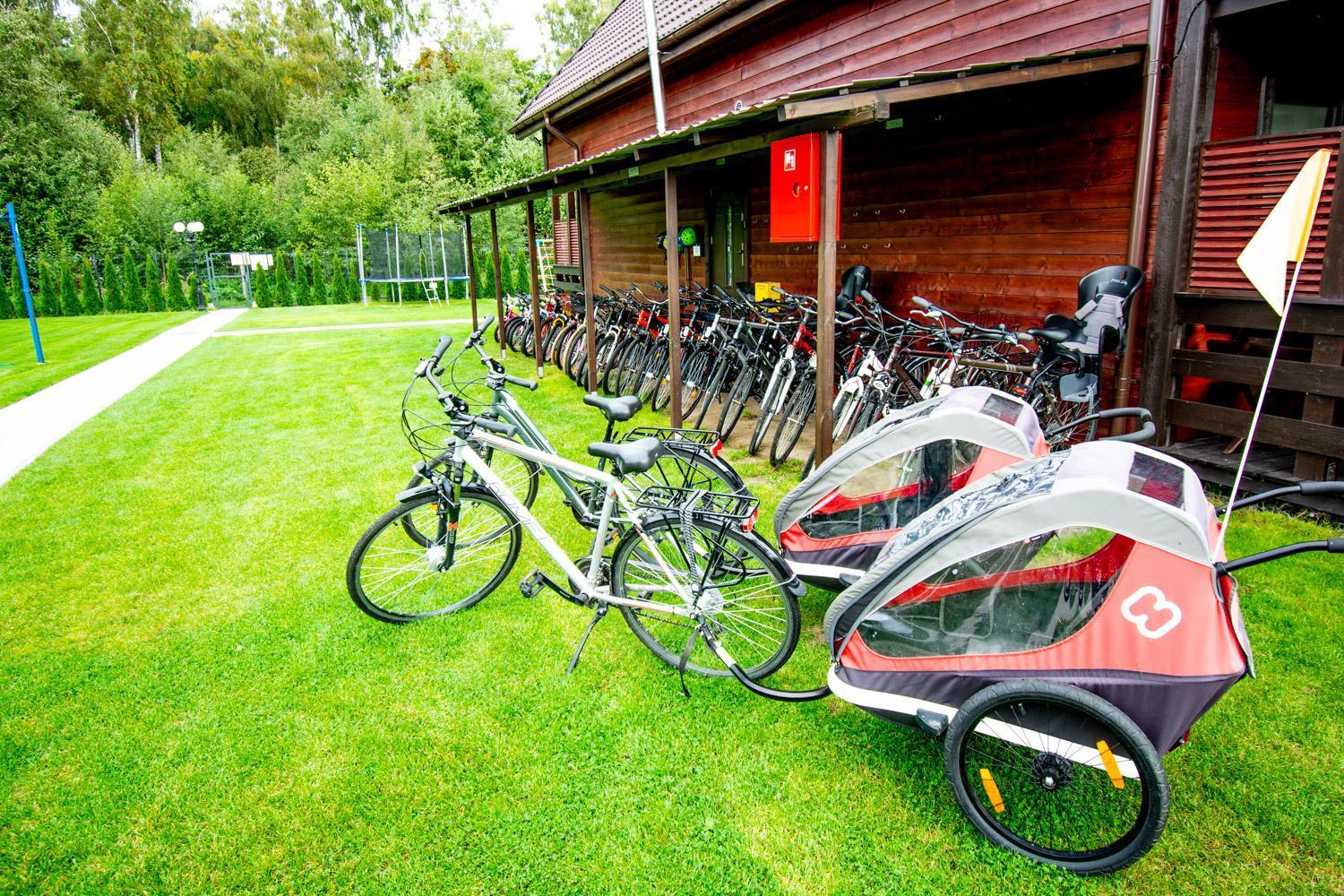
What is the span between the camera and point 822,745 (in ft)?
8.89

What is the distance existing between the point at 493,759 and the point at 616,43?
39.7ft

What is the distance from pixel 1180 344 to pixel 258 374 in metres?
10.8

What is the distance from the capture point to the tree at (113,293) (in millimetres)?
22562

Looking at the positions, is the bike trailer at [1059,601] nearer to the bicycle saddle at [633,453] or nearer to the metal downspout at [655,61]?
the bicycle saddle at [633,453]

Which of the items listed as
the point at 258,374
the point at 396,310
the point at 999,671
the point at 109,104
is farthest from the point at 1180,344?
the point at 109,104

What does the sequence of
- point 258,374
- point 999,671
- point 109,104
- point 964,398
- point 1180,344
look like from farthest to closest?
point 109,104 → point 258,374 → point 1180,344 → point 964,398 → point 999,671

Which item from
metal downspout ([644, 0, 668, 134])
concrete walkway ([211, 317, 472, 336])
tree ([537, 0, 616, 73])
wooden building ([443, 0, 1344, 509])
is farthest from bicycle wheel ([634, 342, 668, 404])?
tree ([537, 0, 616, 73])

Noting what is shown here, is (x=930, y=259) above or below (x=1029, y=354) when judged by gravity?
above

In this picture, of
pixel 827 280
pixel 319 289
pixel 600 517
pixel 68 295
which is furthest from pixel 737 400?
pixel 68 295

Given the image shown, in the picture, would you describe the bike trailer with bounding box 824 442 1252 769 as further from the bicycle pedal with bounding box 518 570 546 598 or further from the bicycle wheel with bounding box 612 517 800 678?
the bicycle pedal with bounding box 518 570 546 598

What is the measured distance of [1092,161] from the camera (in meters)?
5.18

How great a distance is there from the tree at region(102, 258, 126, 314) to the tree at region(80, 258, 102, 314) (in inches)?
8.2

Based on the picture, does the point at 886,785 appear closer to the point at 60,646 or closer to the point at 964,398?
the point at 964,398

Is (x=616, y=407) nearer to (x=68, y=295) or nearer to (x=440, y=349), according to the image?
(x=440, y=349)
